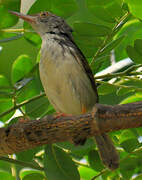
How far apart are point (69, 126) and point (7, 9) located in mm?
955

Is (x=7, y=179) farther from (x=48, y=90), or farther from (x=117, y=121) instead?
(x=117, y=121)

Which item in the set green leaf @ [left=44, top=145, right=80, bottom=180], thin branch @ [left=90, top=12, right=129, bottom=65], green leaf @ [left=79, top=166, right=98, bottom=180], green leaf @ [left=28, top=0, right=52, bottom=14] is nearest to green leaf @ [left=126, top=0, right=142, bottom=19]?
thin branch @ [left=90, top=12, right=129, bottom=65]

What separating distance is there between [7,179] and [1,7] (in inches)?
44.8

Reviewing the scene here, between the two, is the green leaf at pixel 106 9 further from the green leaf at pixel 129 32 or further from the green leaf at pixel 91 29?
the green leaf at pixel 129 32

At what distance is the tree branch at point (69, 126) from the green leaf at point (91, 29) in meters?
0.58

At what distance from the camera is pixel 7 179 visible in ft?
8.38

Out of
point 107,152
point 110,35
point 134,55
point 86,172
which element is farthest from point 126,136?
point 110,35

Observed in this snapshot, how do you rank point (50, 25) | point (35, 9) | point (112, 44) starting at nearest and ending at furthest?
point (112, 44) → point (35, 9) → point (50, 25)

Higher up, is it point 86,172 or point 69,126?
point 69,126

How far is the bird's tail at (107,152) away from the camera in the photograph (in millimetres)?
2512

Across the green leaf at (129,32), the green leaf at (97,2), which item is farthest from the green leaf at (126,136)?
the green leaf at (97,2)

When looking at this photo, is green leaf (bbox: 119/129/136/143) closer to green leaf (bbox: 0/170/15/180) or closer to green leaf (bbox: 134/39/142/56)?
green leaf (bbox: 134/39/142/56)

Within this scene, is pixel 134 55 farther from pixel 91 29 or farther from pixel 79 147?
pixel 79 147

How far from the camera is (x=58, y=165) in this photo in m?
2.44
